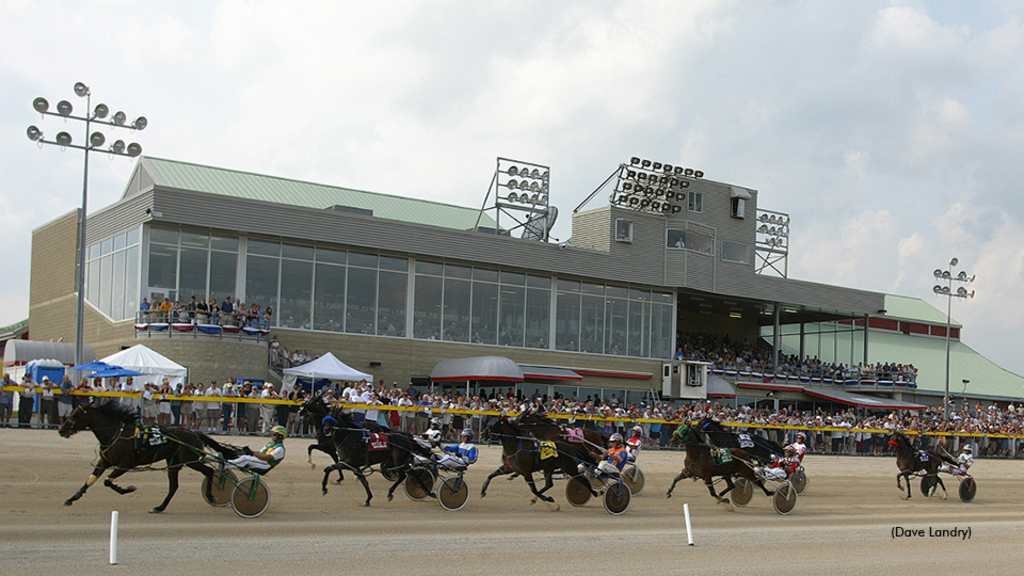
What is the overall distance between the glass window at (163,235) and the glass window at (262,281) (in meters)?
2.67

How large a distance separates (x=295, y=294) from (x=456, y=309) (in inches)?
275

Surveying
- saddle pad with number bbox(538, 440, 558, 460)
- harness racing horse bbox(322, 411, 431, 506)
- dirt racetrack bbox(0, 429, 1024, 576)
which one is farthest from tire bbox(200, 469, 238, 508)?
saddle pad with number bbox(538, 440, 558, 460)

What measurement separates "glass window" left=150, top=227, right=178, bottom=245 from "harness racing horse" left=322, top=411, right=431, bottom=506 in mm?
21024

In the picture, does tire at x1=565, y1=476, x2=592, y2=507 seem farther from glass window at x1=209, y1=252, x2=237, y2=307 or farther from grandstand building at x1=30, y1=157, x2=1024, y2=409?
glass window at x1=209, y1=252, x2=237, y2=307

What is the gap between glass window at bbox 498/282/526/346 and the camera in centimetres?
4203

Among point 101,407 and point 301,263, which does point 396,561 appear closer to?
point 101,407

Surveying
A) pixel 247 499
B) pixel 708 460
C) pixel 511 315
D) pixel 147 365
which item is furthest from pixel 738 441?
pixel 511 315

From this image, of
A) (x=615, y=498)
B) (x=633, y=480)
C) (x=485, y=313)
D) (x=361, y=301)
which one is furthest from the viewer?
(x=485, y=313)

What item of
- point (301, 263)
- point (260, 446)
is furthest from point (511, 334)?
point (260, 446)

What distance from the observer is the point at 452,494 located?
51.8ft

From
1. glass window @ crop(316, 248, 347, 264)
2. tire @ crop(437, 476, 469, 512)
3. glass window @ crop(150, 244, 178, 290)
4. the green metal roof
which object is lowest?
tire @ crop(437, 476, 469, 512)

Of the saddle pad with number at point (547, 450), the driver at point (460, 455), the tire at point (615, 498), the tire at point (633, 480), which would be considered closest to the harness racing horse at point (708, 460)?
the tire at point (633, 480)

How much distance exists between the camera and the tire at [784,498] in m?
18.3

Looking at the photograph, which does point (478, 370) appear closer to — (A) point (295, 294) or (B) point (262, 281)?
(A) point (295, 294)
